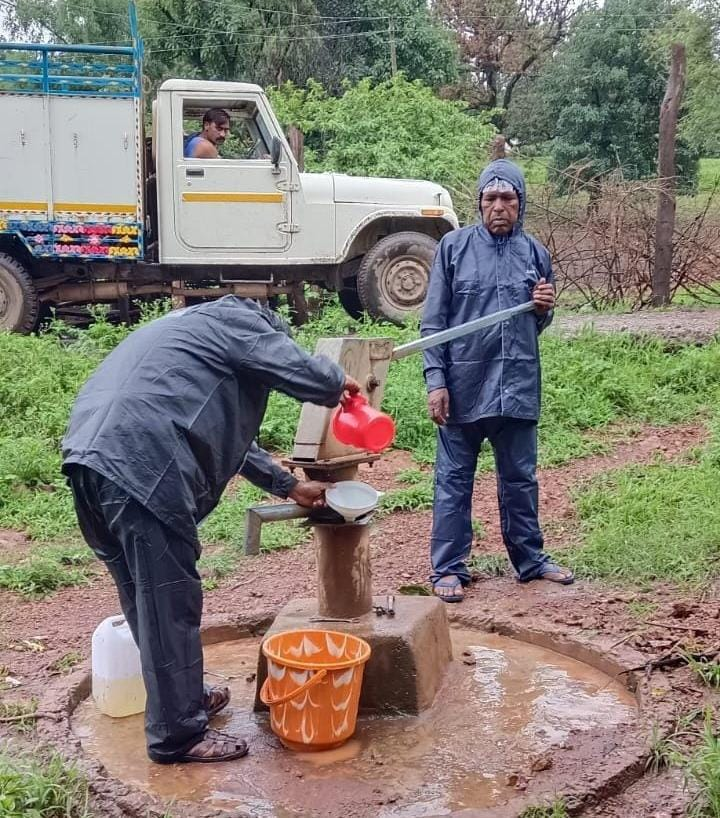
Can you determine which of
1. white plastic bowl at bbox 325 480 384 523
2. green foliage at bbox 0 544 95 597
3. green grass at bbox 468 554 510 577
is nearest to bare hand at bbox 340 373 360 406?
white plastic bowl at bbox 325 480 384 523

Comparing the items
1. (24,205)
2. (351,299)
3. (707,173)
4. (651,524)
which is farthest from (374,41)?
(651,524)

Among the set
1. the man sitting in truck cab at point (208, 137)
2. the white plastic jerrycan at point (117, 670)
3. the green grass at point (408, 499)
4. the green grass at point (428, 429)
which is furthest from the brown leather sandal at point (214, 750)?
the man sitting in truck cab at point (208, 137)

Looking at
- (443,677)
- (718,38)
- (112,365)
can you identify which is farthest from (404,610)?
(718,38)

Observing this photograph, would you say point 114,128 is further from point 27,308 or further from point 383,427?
point 383,427

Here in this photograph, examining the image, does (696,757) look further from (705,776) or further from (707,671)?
(707,671)

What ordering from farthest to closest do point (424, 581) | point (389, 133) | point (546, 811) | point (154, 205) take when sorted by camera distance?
1. point (389, 133)
2. point (154, 205)
3. point (424, 581)
4. point (546, 811)

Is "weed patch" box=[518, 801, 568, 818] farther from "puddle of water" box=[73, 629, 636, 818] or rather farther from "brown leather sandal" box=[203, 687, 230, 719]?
"brown leather sandal" box=[203, 687, 230, 719]

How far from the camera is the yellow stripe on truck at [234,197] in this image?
918cm

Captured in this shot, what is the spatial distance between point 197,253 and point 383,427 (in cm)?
668

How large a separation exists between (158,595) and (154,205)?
7220 mm

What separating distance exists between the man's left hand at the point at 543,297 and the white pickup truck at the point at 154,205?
543 cm

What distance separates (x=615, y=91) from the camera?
72.4 ft

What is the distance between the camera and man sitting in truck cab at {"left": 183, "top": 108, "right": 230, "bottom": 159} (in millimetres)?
9062

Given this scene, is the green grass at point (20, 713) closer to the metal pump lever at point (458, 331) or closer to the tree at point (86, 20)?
the metal pump lever at point (458, 331)
